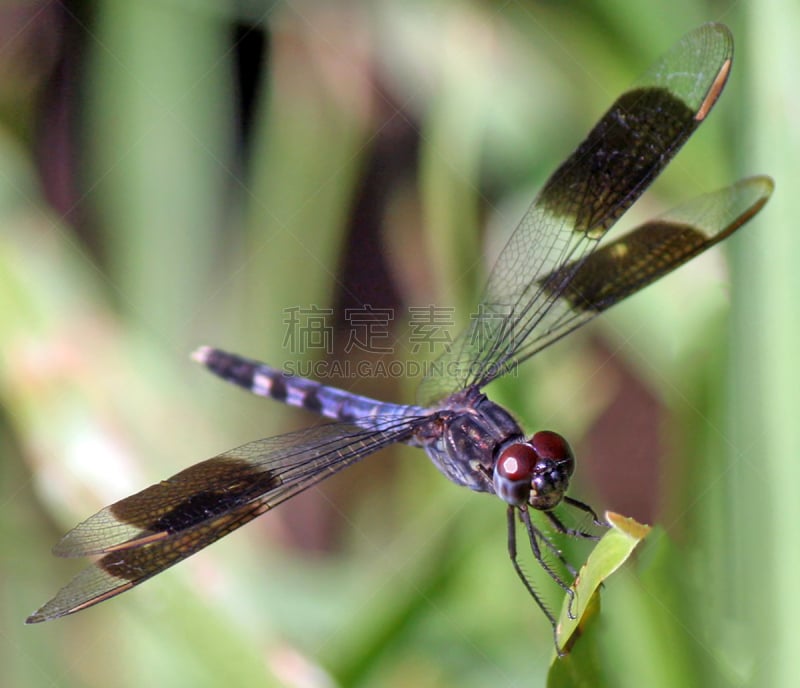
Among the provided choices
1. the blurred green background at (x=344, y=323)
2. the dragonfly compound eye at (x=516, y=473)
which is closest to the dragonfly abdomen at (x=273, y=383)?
the blurred green background at (x=344, y=323)

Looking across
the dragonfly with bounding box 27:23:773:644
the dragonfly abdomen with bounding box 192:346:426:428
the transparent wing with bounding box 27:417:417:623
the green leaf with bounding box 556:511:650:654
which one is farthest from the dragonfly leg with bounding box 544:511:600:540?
the dragonfly abdomen with bounding box 192:346:426:428

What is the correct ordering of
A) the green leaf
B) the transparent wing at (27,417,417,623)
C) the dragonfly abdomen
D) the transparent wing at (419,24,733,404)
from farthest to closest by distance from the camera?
the dragonfly abdomen < the transparent wing at (419,24,733,404) < the transparent wing at (27,417,417,623) < the green leaf

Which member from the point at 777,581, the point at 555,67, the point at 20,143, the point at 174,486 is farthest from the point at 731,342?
the point at 20,143

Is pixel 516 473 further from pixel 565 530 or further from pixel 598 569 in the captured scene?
pixel 598 569

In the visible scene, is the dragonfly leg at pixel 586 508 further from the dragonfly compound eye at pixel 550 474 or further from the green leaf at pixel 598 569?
the green leaf at pixel 598 569

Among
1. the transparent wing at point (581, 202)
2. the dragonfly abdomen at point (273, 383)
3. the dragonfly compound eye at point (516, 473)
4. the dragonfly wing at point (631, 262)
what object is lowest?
the dragonfly compound eye at point (516, 473)

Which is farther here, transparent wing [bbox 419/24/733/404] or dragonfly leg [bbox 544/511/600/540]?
transparent wing [bbox 419/24/733/404]

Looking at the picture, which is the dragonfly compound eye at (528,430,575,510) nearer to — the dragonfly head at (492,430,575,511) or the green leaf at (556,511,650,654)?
the dragonfly head at (492,430,575,511)

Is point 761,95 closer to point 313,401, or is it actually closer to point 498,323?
point 498,323
